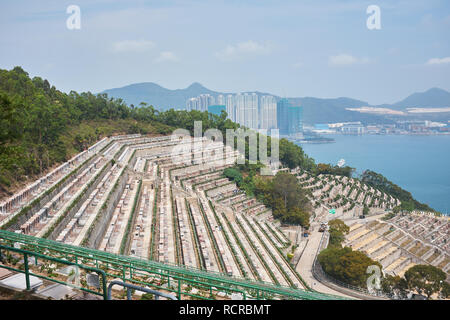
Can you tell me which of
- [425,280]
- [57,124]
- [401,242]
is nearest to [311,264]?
[425,280]

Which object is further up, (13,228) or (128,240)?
(13,228)

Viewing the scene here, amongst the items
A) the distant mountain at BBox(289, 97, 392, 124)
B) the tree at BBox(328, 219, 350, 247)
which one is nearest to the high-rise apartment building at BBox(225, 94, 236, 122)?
the tree at BBox(328, 219, 350, 247)

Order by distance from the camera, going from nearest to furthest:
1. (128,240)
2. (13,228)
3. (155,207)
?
(13,228) → (128,240) → (155,207)

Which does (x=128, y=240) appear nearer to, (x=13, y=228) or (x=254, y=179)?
(x=13, y=228)

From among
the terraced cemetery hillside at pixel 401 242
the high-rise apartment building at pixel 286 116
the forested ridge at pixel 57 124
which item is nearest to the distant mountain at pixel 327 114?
the high-rise apartment building at pixel 286 116

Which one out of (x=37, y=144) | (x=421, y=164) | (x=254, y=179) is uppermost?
(x=37, y=144)
